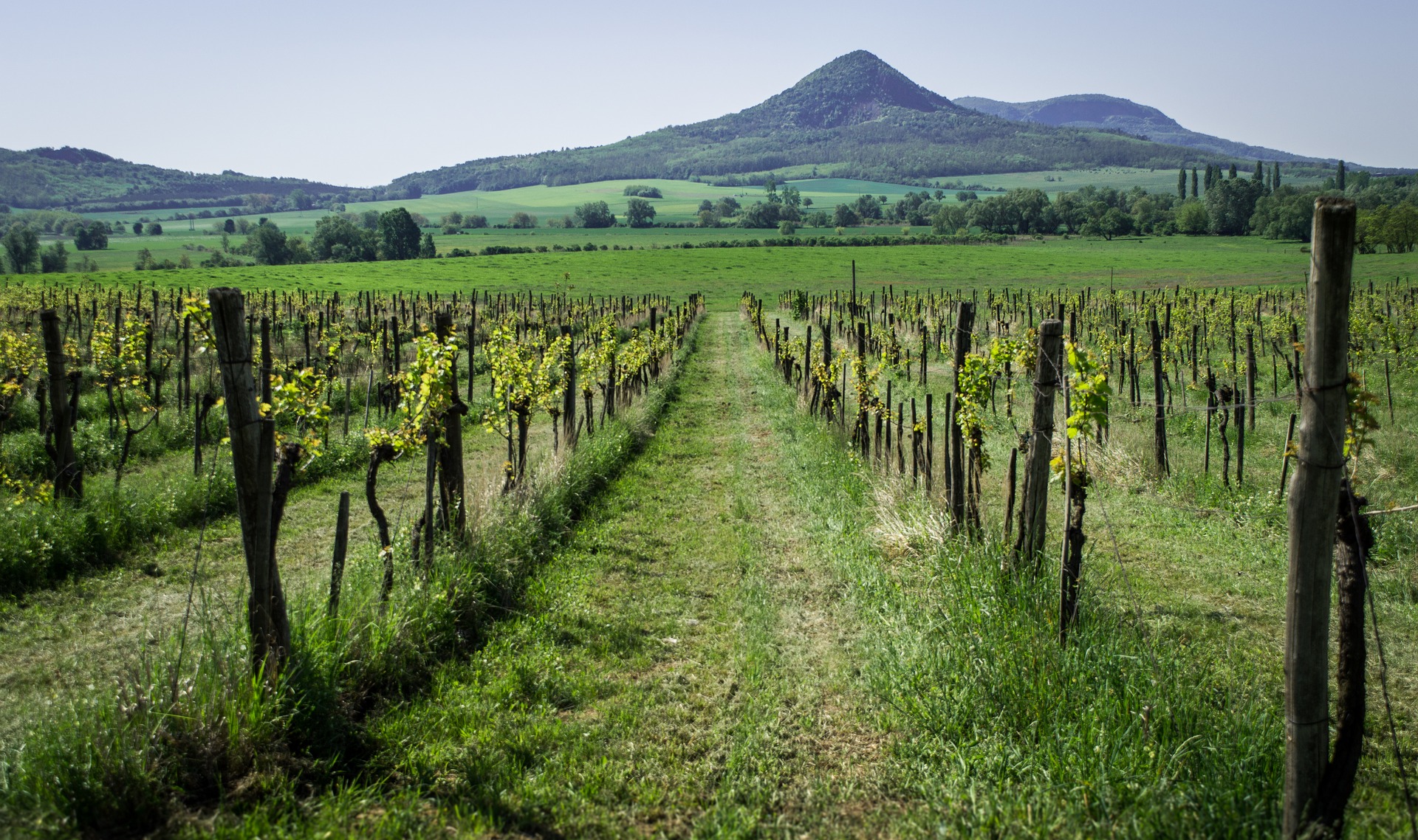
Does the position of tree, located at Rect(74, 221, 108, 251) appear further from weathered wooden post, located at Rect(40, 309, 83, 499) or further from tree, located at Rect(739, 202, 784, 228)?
weathered wooden post, located at Rect(40, 309, 83, 499)

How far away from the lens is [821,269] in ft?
245

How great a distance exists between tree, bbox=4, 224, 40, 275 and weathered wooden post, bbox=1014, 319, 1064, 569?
295 feet

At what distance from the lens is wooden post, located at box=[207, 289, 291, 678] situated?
14.3 feet

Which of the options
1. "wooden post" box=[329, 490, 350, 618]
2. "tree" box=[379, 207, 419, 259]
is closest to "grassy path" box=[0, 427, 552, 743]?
"wooden post" box=[329, 490, 350, 618]

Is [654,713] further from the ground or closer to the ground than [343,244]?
closer to the ground

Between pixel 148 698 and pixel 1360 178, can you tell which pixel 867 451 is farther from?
pixel 1360 178

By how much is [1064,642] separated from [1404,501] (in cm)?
713

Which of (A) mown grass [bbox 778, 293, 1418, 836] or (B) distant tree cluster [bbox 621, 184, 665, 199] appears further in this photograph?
(B) distant tree cluster [bbox 621, 184, 665, 199]

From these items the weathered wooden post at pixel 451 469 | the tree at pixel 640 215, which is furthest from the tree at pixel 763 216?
the weathered wooden post at pixel 451 469

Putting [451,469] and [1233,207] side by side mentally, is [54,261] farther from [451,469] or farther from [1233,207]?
[1233,207]

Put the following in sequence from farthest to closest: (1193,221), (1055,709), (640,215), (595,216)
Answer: (640,215), (595,216), (1193,221), (1055,709)

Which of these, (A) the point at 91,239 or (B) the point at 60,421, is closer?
(B) the point at 60,421

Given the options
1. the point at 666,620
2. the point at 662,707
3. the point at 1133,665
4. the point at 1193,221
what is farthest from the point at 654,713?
the point at 1193,221

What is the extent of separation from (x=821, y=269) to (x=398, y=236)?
48.7 metres
